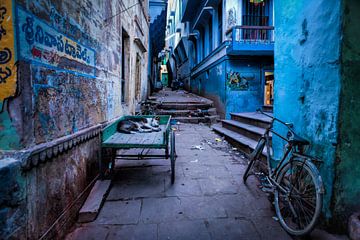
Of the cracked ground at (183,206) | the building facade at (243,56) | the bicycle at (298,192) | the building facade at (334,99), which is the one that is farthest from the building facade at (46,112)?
the building facade at (243,56)

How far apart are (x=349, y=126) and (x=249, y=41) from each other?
766 cm

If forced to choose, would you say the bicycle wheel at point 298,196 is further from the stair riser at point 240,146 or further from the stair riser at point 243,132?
the stair riser at point 243,132

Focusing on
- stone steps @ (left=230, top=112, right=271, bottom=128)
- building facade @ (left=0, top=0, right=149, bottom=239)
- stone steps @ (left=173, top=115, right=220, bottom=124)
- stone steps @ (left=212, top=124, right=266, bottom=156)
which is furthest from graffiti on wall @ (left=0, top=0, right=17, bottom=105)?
stone steps @ (left=173, top=115, right=220, bottom=124)

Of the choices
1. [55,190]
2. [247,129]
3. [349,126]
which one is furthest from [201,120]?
[55,190]

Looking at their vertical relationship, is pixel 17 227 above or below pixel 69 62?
below

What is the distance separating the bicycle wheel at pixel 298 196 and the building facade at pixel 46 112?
257 centimetres

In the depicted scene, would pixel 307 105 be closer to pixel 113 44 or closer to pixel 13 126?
pixel 13 126

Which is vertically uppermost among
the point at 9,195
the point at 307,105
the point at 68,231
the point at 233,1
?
the point at 233,1

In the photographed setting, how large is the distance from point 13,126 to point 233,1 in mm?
10519

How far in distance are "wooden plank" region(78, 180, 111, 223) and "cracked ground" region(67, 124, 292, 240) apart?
0.31 feet

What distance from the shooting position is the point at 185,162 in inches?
193

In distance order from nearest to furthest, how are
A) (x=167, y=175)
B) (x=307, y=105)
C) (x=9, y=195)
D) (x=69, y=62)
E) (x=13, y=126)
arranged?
1. (x=9, y=195)
2. (x=13, y=126)
3. (x=69, y=62)
4. (x=307, y=105)
5. (x=167, y=175)

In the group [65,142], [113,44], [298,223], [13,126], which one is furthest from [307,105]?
[113,44]

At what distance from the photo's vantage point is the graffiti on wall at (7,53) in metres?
1.64
